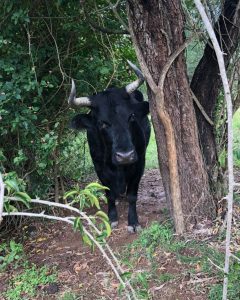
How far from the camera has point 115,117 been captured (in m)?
5.01

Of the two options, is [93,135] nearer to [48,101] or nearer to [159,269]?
[48,101]

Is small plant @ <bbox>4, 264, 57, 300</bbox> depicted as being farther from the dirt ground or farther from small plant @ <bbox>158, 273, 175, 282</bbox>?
small plant @ <bbox>158, 273, 175, 282</bbox>

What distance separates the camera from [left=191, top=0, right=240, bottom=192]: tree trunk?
175 inches

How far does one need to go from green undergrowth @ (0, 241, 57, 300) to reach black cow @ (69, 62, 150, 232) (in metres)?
1.06

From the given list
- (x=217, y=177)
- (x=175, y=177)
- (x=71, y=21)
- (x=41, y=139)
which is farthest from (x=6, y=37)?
(x=217, y=177)

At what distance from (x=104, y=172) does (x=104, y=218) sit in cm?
346

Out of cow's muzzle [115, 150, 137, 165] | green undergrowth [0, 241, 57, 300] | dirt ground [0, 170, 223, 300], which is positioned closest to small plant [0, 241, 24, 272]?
green undergrowth [0, 241, 57, 300]

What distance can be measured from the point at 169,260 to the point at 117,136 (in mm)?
1420

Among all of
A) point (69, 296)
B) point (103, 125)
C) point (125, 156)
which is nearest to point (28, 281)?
point (69, 296)

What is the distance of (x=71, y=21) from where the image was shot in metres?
5.18

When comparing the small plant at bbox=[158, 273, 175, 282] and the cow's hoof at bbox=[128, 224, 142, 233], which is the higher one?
the cow's hoof at bbox=[128, 224, 142, 233]

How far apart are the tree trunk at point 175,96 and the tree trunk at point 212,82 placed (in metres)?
0.33

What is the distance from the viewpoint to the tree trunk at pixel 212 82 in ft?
14.6

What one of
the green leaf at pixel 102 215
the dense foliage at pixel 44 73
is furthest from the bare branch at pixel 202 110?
the green leaf at pixel 102 215
